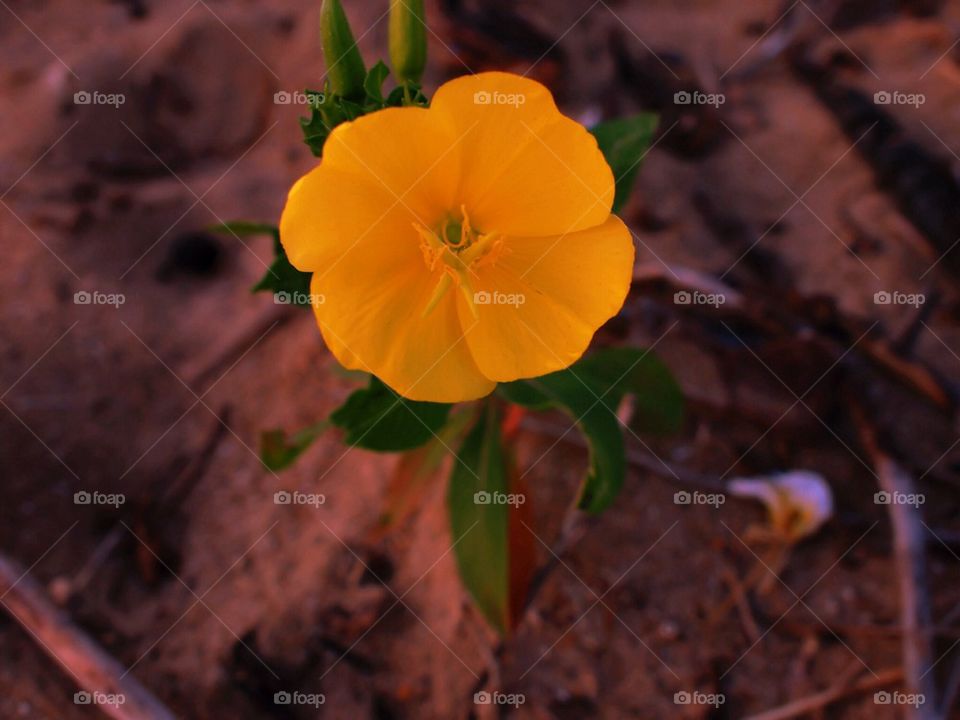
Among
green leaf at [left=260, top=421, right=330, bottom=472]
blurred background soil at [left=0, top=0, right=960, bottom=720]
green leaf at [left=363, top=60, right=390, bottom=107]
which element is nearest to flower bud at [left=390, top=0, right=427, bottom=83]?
green leaf at [left=363, top=60, right=390, bottom=107]

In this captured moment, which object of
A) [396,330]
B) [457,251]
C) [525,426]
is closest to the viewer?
[396,330]

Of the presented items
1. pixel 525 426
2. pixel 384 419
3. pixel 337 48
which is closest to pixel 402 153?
pixel 337 48

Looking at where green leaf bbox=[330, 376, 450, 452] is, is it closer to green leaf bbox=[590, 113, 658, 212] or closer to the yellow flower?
the yellow flower

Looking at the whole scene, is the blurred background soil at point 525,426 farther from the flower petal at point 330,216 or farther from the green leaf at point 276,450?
the flower petal at point 330,216

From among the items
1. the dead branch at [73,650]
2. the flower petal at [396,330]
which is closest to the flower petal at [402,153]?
the flower petal at [396,330]

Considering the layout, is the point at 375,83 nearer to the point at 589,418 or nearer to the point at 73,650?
the point at 589,418

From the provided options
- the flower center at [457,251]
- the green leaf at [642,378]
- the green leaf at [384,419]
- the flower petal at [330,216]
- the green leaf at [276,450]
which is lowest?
the green leaf at [642,378]
